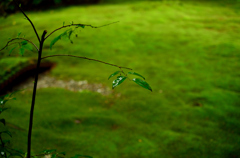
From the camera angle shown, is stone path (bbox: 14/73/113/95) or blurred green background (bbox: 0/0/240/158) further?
stone path (bbox: 14/73/113/95)

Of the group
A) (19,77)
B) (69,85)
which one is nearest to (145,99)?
(69,85)

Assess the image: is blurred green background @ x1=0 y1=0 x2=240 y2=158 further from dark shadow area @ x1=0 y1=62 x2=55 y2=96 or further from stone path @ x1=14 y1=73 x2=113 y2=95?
dark shadow area @ x1=0 y1=62 x2=55 y2=96

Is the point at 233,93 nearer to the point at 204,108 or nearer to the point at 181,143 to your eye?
the point at 204,108

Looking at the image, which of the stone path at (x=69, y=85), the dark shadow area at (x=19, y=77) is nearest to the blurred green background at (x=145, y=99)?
the stone path at (x=69, y=85)

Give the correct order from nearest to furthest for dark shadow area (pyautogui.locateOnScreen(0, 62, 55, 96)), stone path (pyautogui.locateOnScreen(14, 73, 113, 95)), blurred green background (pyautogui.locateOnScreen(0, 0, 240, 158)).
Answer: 1. blurred green background (pyautogui.locateOnScreen(0, 0, 240, 158))
2. dark shadow area (pyautogui.locateOnScreen(0, 62, 55, 96))
3. stone path (pyautogui.locateOnScreen(14, 73, 113, 95))

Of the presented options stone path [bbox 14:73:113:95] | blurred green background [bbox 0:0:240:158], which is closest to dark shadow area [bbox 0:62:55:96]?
stone path [bbox 14:73:113:95]

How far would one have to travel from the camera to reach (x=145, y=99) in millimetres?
3396

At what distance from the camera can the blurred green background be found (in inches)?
96.8

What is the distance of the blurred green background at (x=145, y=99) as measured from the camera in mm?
2459

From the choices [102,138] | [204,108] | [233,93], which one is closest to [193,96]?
[204,108]

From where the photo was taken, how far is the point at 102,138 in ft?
8.43

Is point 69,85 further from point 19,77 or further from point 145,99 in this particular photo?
point 145,99

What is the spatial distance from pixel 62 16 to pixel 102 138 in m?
6.00

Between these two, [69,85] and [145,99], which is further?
[69,85]
